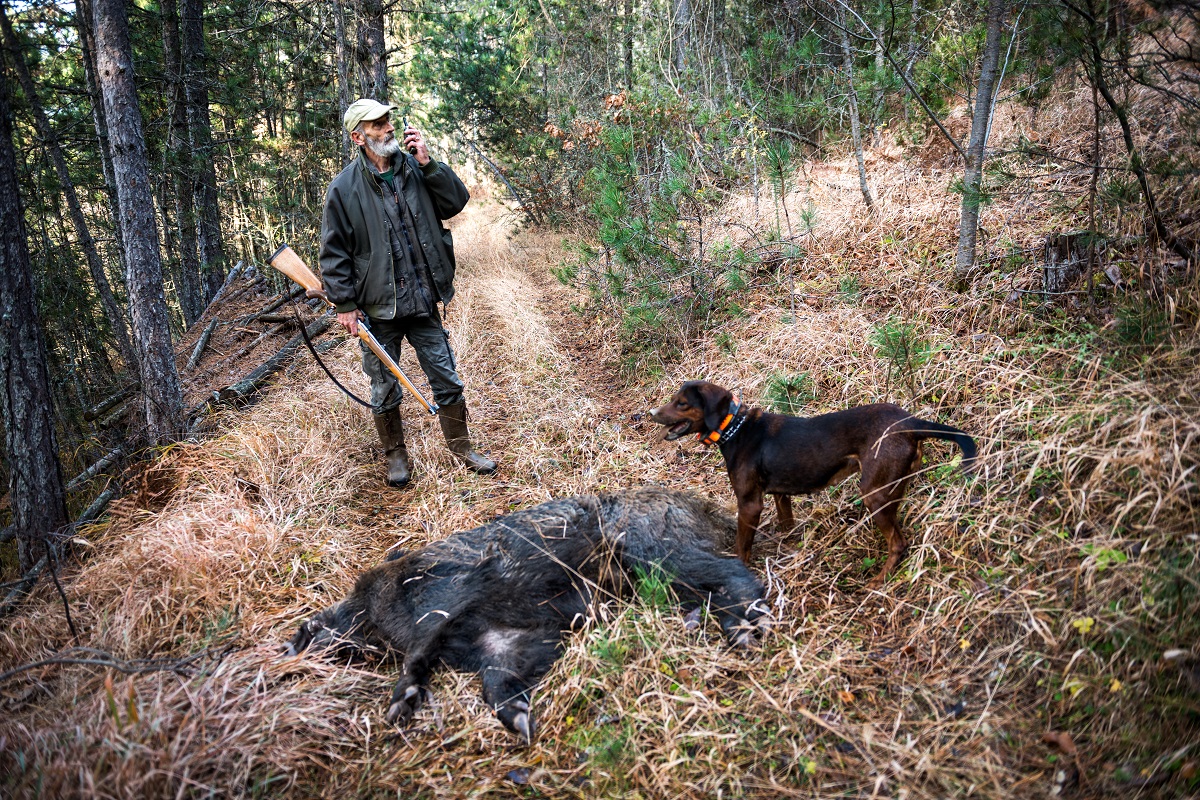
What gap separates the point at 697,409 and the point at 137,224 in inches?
188

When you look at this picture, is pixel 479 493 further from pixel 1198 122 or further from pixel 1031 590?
pixel 1198 122

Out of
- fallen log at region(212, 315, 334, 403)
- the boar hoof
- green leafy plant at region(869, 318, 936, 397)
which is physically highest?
green leafy plant at region(869, 318, 936, 397)

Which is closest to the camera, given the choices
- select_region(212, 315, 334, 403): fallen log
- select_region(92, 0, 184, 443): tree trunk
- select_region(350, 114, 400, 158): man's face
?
select_region(350, 114, 400, 158): man's face

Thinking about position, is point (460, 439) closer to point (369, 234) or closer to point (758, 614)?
point (369, 234)

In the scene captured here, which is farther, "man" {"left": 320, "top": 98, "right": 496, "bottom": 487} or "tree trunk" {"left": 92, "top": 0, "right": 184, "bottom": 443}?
"tree trunk" {"left": 92, "top": 0, "right": 184, "bottom": 443}

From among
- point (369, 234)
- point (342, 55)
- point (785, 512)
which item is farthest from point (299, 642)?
point (342, 55)

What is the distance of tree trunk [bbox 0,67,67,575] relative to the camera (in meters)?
4.04

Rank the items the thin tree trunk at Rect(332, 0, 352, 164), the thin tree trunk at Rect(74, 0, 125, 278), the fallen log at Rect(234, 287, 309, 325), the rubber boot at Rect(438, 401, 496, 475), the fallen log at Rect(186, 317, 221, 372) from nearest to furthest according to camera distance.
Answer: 1. the rubber boot at Rect(438, 401, 496, 475)
2. the fallen log at Rect(186, 317, 221, 372)
3. the thin tree trunk at Rect(74, 0, 125, 278)
4. the thin tree trunk at Rect(332, 0, 352, 164)
5. the fallen log at Rect(234, 287, 309, 325)

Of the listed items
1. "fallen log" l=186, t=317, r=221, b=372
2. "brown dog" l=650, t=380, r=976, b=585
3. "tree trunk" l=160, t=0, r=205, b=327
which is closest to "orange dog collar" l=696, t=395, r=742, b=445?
"brown dog" l=650, t=380, r=976, b=585

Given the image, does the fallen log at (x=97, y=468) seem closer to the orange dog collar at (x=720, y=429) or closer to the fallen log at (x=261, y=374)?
the fallen log at (x=261, y=374)

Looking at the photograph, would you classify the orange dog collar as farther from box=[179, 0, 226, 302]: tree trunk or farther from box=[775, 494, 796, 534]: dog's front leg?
box=[179, 0, 226, 302]: tree trunk

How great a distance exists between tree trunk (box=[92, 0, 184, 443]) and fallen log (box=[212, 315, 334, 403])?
872 millimetres

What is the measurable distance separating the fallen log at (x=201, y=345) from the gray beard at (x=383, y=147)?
15.7 feet

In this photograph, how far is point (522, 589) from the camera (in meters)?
2.98
